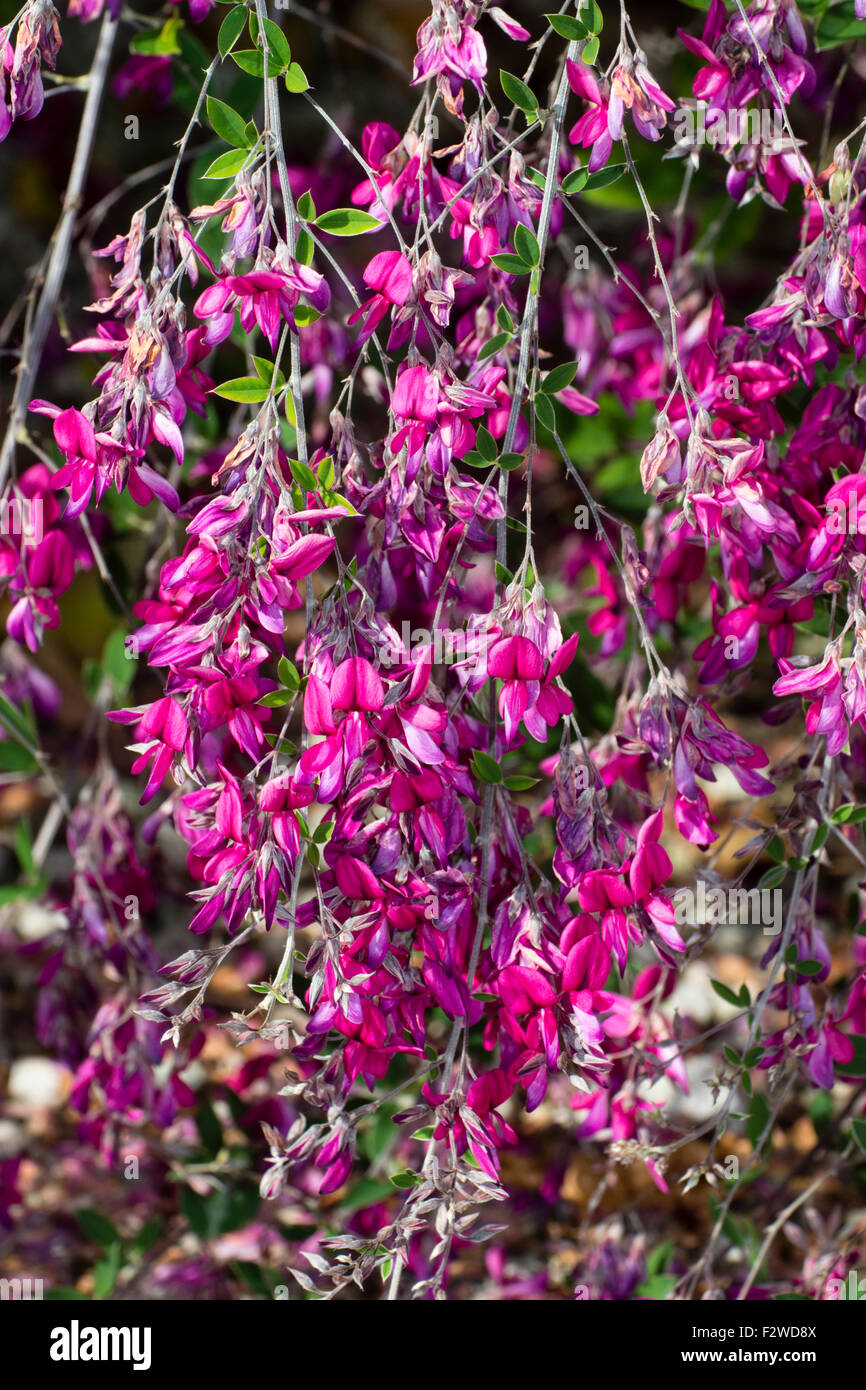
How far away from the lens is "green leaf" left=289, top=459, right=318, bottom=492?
923 mm

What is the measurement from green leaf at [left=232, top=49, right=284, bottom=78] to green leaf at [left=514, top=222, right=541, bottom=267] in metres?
0.23

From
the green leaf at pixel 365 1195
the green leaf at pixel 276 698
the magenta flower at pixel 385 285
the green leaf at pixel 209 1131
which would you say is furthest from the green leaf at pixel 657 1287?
the magenta flower at pixel 385 285

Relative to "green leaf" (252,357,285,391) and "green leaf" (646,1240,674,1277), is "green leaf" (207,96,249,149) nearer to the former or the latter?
"green leaf" (252,357,285,391)

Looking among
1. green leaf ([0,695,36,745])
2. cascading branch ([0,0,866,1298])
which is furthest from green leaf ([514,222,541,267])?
green leaf ([0,695,36,745])

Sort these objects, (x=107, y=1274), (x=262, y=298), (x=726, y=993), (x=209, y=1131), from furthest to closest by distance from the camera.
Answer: (x=209, y=1131) < (x=107, y=1274) < (x=726, y=993) < (x=262, y=298)

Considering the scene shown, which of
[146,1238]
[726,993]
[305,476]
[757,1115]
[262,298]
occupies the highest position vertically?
[262,298]

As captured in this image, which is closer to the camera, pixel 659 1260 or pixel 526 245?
pixel 526 245

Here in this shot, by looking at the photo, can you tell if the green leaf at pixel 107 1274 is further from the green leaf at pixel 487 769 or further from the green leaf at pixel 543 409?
the green leaf at pixel 543 409

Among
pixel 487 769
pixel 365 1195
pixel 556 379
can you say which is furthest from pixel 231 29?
pixel 365 1195

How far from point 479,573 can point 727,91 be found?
105 centimetres

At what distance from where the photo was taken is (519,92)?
993 millimetres

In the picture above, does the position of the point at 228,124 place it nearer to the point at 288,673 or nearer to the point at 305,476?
the point at 305,476

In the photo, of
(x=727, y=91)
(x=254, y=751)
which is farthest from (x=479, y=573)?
(x=254, y=751)

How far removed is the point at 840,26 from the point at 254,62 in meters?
0.65
